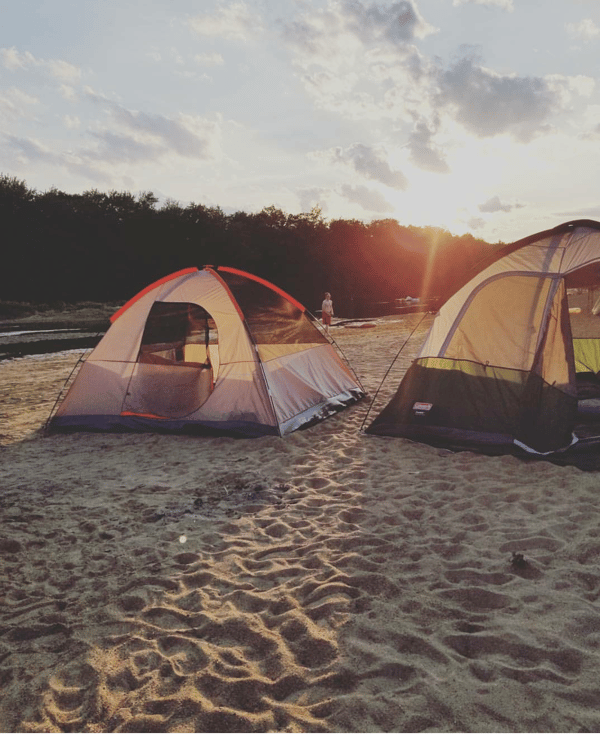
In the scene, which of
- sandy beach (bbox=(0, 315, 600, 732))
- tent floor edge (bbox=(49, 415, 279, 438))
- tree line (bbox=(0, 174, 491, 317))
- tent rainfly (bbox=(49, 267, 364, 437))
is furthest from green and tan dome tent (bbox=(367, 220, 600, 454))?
tree line (bbox=(0, 174, 491, 317))

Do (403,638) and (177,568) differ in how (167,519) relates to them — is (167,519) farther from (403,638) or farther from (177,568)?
(403,638)

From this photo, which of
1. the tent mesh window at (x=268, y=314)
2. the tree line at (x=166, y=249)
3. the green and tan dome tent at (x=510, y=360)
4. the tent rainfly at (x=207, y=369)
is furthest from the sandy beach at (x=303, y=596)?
the tree line at (x=166, y=249)

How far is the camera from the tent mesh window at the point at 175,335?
26.2 ft

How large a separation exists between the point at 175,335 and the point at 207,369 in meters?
0.74

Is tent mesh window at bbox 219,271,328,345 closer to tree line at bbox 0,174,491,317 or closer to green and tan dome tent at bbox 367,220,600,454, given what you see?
green and tan dome tent at bbox 367,220,600,454

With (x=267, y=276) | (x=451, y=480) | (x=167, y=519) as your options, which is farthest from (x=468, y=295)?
(x=267, y=276)

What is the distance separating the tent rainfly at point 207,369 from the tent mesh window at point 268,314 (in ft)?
0.06

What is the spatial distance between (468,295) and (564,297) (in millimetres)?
1061

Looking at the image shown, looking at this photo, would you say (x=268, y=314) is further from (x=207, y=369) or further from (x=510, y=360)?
(x=510, y=360)

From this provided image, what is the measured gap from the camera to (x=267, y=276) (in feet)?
227

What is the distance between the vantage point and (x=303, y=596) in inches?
140

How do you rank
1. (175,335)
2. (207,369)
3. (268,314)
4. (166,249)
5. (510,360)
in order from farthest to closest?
(166,249) → (207,369) → (175,335) → (268,314) → (510,360)

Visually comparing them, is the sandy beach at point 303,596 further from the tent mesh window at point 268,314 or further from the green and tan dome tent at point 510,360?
the tent mesh window at point 268,314

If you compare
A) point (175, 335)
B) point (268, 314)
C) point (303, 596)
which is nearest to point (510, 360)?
point (268, 314)
